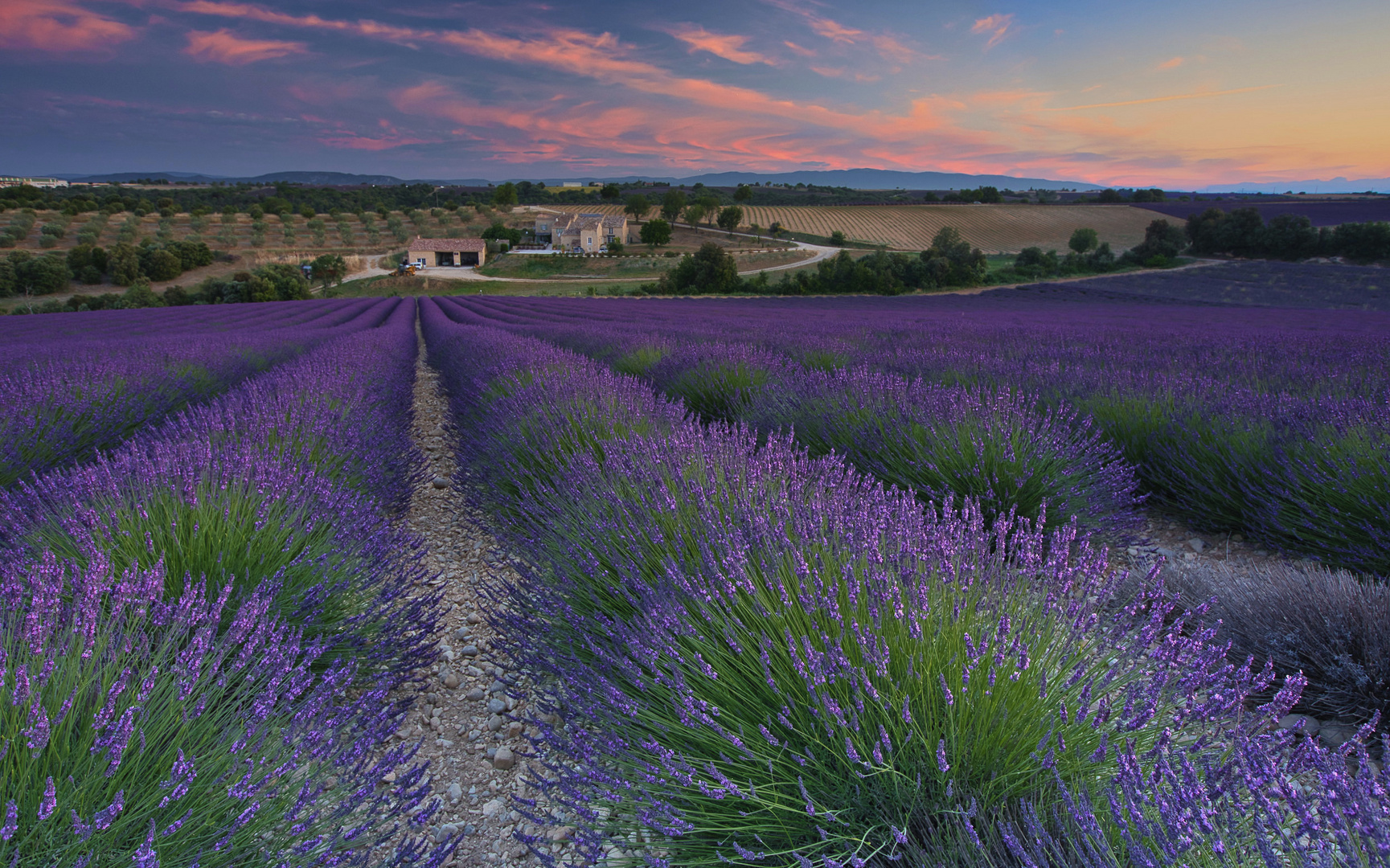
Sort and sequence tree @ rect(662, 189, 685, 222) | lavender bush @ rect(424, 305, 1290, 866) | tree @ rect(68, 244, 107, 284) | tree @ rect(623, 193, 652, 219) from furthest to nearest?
tree @ rect(623, 193, 652, 219) < tree @ rect(662, 189, 685, 222) < tree @ rect(68, 244, 107, 284) < lavender bush @ rect(424, 305, 1290, 866)

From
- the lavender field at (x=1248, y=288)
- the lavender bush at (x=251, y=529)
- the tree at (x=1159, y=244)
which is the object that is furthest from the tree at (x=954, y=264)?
the lavender bush at (x=251, y=529)

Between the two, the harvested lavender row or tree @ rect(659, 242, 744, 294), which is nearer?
the harvested lavender row

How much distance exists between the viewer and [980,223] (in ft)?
189

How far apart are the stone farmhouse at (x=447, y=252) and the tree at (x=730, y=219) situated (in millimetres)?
23657

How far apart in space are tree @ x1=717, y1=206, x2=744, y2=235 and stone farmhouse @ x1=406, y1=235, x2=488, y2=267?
23657mm

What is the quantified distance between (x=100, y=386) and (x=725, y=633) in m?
5.83

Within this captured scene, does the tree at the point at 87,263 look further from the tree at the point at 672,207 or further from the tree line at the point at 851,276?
the tree at the point at 672,207

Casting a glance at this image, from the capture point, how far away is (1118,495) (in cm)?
331

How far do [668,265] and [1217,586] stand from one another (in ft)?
157

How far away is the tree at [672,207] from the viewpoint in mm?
68500

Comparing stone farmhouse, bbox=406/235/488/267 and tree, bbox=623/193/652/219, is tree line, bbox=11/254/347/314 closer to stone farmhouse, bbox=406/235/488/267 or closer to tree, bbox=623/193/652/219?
stone farmhouse, bbox=406/235/488/267

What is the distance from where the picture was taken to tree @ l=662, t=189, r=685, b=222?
6850cm

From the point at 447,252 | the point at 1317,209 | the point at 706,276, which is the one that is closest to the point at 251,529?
the point at 706,276

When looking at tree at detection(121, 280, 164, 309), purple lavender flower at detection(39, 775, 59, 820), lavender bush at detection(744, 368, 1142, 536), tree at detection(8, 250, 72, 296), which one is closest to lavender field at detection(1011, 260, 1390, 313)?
lavender bush at detection(744, 368, 1142, 536)
